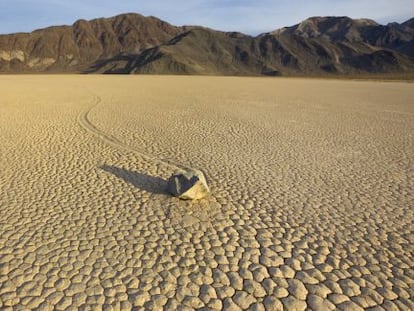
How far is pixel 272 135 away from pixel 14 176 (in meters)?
7.58

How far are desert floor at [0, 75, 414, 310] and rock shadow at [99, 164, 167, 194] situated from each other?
41 millimetres

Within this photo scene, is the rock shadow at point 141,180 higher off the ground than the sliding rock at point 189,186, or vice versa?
the sliding rock at point 189,186

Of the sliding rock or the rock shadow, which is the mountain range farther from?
the sliding rock

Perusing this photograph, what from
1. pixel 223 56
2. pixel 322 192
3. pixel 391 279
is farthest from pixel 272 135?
pixel 223 56

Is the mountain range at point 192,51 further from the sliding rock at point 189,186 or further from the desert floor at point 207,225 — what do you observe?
the sliding rock at point 189,186

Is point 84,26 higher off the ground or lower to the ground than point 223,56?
higher

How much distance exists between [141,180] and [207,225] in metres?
2.24

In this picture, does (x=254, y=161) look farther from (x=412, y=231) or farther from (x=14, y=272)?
(x=14, y=272)

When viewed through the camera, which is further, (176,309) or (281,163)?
(281,163)

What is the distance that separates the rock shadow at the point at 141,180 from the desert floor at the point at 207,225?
4cm

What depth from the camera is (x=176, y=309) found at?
3301 millimetres

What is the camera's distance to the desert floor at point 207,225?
140 inches

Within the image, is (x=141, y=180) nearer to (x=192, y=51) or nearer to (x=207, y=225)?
(x=207, y=225)

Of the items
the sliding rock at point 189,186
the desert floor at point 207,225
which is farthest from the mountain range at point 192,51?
the sliding rock at point 189,186
